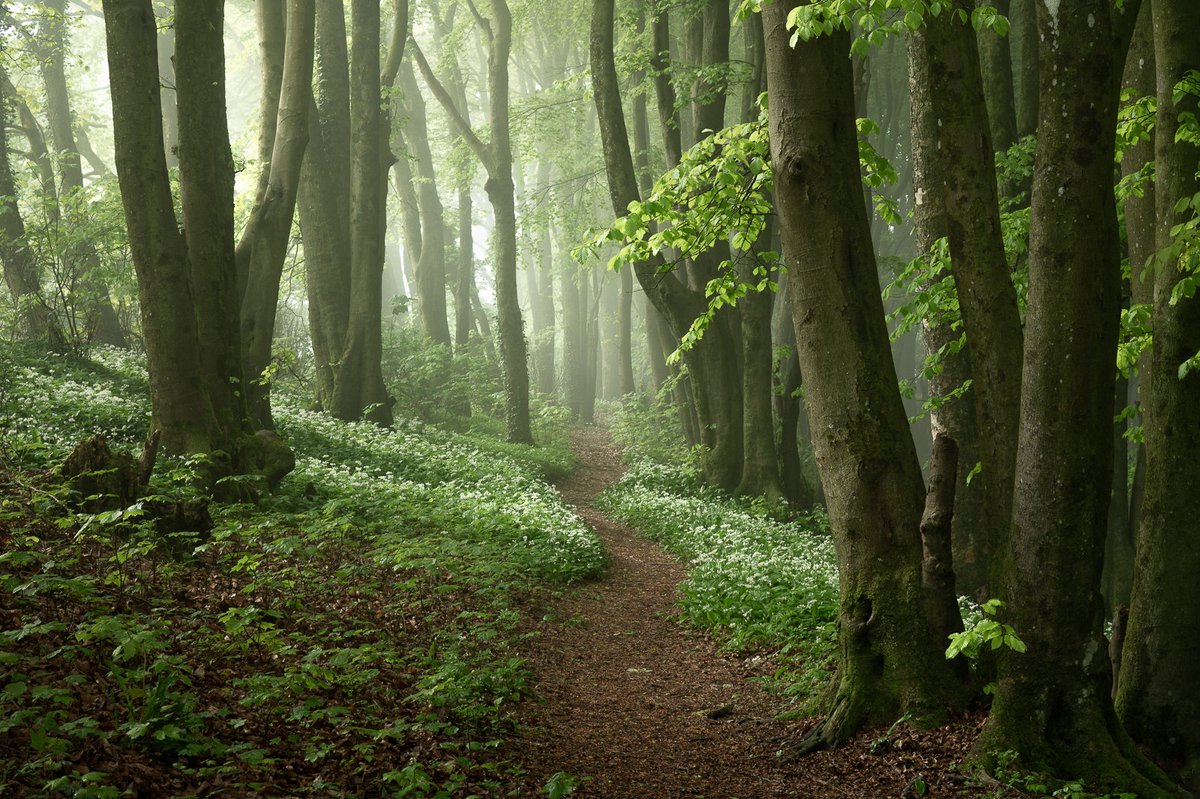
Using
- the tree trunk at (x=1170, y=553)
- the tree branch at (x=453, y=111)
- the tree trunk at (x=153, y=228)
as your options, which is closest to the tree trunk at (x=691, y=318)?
the tree trunk at (x=153, y=228)

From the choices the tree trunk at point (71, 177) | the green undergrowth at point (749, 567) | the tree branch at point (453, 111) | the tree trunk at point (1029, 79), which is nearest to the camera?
the green undergrowth at point (749, 567)

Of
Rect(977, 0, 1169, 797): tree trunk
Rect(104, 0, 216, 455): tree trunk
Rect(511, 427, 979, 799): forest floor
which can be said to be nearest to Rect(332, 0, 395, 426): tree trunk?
Rect(104, 0, 216, 455): tree trunk

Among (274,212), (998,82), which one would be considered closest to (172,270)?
(274,212)

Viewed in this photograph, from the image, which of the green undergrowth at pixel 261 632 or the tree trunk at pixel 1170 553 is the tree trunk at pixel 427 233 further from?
the tree trunk at pixel 1170 553

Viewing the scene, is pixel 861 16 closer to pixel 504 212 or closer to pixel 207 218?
pixel 207 218

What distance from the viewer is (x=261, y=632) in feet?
19.0

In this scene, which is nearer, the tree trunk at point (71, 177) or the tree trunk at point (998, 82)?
the tree trunk at point (998, 82)

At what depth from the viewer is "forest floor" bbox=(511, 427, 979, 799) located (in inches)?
193

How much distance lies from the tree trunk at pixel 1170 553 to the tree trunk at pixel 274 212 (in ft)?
34.7

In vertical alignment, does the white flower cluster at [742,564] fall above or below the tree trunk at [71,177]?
below

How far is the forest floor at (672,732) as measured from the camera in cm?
491

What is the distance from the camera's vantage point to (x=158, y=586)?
6109 mm

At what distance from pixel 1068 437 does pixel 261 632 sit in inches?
196

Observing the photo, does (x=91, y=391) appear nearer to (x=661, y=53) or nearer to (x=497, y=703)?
(x=497, y=703)
